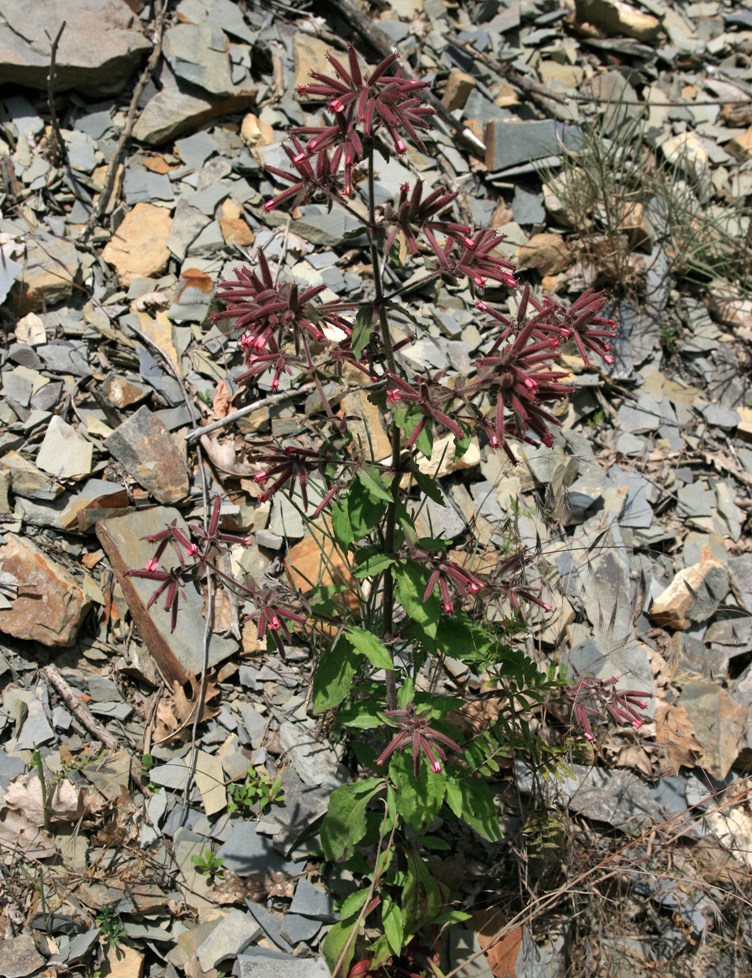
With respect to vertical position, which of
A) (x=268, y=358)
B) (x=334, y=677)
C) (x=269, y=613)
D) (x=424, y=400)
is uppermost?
(x=268, y=358)

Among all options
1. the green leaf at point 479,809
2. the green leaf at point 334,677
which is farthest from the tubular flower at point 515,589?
the green leaf at point 479,809

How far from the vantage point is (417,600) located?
119 inches

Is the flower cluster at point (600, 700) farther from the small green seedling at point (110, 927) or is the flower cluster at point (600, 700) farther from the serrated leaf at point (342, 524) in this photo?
the small green seedling at point (110, 927)

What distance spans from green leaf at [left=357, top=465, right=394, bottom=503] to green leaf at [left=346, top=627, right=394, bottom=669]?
0.53 m

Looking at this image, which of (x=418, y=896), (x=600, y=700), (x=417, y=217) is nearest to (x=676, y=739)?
(x=600, y=700)

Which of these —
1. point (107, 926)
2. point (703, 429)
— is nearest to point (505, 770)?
point (107, 926)

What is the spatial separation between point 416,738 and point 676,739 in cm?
204

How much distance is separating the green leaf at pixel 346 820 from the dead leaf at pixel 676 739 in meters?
1.69

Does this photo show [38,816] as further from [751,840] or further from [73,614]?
[751,840]

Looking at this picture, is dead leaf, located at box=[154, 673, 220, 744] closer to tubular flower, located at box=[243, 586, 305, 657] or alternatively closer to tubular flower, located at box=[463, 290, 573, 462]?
tubular flower, located at box=[243, 586, 305, 657]

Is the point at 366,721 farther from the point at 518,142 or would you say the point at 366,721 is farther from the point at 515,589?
the point at 518,142

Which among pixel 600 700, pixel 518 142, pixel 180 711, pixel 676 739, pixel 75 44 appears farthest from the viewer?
pixel 518 142

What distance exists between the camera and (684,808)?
4.32 m

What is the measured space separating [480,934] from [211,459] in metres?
2.52
